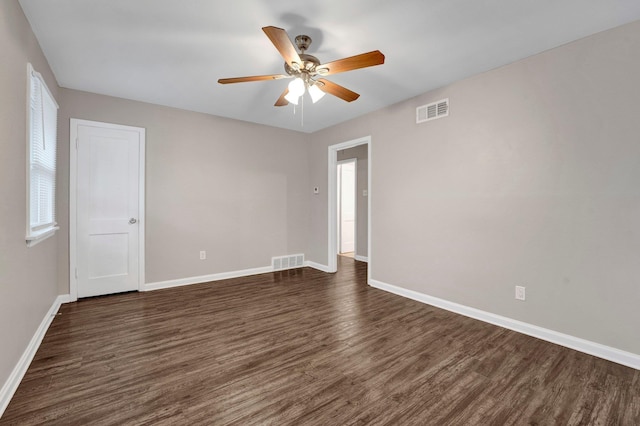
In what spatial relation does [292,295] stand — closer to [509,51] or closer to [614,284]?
[614,284]

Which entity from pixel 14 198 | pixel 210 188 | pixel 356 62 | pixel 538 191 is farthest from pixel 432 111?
pixel 14 198

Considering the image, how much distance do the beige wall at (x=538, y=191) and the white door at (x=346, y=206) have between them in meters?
3.29

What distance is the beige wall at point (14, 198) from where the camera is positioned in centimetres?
167

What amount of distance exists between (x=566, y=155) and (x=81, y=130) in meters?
5.12

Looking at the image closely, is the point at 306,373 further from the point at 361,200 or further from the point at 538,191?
the point at 361,200

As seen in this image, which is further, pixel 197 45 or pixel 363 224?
pixel 363 224

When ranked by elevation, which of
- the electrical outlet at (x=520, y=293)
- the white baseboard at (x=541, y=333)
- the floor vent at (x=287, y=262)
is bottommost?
the white baseboard at (x=541, y=333)

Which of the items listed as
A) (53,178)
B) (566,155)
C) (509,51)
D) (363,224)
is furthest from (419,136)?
(53,178)

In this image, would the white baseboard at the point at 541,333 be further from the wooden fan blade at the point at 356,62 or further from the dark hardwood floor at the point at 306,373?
the wooden fan blade at the point at 356,62

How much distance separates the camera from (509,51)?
2518mm

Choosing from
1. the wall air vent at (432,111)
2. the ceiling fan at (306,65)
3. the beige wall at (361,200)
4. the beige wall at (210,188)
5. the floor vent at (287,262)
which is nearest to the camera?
the ceiling fan at (306,65)

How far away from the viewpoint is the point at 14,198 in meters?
1.87

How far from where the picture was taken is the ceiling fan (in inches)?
74.0

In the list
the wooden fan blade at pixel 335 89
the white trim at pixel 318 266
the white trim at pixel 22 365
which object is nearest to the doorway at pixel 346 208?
the white trim at pixel 318 266
